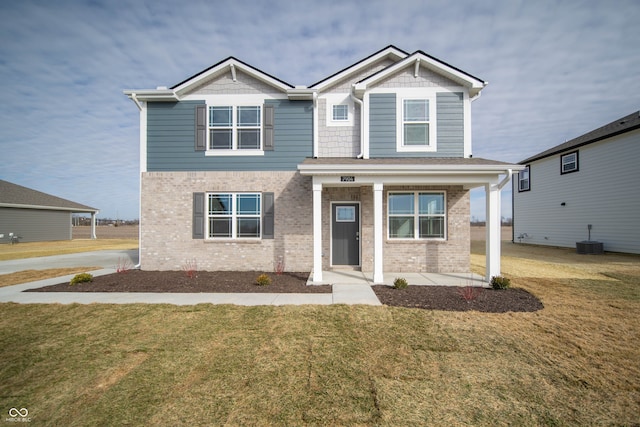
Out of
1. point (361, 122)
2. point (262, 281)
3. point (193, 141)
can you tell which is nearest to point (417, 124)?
point (361, 122)

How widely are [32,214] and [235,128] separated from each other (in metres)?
25.4

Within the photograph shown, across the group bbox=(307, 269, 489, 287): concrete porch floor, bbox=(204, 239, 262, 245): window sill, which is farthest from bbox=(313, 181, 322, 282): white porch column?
bbox=(204, 239, 262, 245): window sill

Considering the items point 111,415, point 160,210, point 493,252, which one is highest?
point 160,210

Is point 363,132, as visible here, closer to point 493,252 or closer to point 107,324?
point 493,252

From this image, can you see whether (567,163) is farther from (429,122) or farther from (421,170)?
(421,170)

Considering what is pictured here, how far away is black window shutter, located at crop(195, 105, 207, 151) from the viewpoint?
9.88m

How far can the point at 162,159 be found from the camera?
392 inches

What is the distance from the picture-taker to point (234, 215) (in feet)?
32.4

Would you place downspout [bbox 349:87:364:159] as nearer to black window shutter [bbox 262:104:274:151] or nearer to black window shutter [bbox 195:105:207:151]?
black window shutter [bbox 262:104:274:151]

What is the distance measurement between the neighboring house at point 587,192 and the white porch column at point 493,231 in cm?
1188

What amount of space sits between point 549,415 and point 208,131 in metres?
10.8

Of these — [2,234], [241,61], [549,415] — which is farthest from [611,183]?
[2,234]

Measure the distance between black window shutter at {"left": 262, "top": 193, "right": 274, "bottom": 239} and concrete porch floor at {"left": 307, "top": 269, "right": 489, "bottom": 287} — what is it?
2.13 meters

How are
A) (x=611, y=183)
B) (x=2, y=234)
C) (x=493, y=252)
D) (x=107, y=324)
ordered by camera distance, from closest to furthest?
1. (x=107, y=324)
2. (x=493, y=252)
3. (x=611, y=183)
4. (x=2, y=234)
